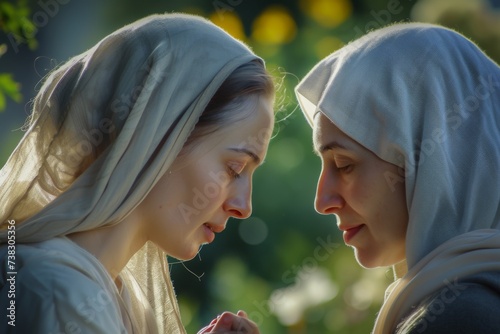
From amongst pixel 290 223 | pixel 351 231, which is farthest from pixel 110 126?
pixel 290 223

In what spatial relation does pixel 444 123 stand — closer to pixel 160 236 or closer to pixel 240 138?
pixel 240 138

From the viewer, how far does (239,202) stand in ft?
7.27

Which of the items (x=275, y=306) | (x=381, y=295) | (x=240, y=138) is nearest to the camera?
(x=240, y=138)

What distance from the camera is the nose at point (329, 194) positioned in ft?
7.38

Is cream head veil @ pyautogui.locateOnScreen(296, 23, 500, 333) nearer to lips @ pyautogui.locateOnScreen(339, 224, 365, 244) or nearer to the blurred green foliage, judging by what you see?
lips @ pyautogui.locateOnScreen(339, 224, 365, 244)

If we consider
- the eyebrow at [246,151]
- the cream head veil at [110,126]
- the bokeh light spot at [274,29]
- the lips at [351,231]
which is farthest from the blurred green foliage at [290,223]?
the cream head veil at [110,126]

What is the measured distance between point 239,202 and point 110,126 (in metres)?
0.36

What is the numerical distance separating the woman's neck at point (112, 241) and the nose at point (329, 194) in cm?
45

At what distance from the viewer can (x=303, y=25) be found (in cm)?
460

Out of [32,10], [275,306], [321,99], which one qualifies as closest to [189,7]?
[32,10]

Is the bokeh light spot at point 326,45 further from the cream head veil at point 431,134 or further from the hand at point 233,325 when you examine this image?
the hand at point 233,325

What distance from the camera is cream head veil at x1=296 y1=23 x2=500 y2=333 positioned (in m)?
1.95

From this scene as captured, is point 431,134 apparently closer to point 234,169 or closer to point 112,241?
point 234,169

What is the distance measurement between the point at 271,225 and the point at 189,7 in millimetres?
1141
